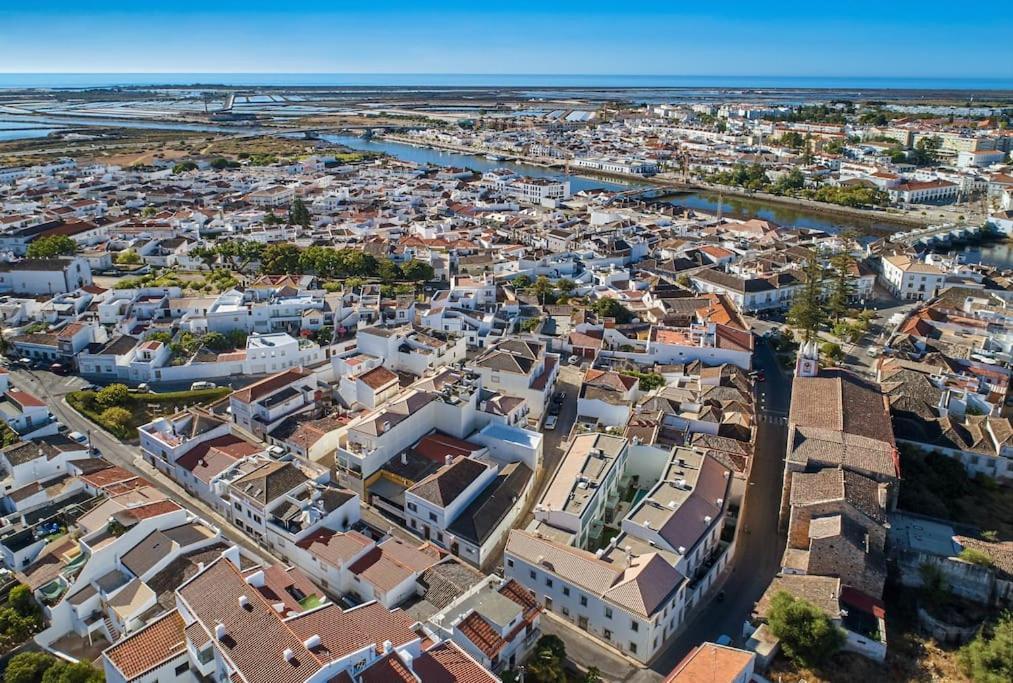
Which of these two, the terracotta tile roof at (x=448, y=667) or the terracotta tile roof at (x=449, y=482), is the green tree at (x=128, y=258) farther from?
the terracotta tile roof at (x=448, y=667)

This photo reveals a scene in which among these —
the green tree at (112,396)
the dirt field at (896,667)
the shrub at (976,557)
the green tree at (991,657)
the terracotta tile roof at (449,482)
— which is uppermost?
the green tree at (112,396)

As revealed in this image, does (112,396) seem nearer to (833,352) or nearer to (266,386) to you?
(266,386)

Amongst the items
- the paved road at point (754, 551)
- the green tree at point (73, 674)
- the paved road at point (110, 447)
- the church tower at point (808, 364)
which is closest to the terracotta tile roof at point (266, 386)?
the paved road at point (110, 447)

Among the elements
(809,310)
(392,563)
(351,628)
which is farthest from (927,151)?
(351,628)

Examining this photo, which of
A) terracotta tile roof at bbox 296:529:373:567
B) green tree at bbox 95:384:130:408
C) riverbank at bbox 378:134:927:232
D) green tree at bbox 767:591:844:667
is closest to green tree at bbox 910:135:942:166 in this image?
riverbank at bbox 378:134:927:232

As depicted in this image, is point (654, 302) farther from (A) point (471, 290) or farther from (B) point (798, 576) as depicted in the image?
(B) point (798, 576)

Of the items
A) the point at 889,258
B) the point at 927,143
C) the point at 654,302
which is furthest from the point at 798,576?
the point at 927,143
